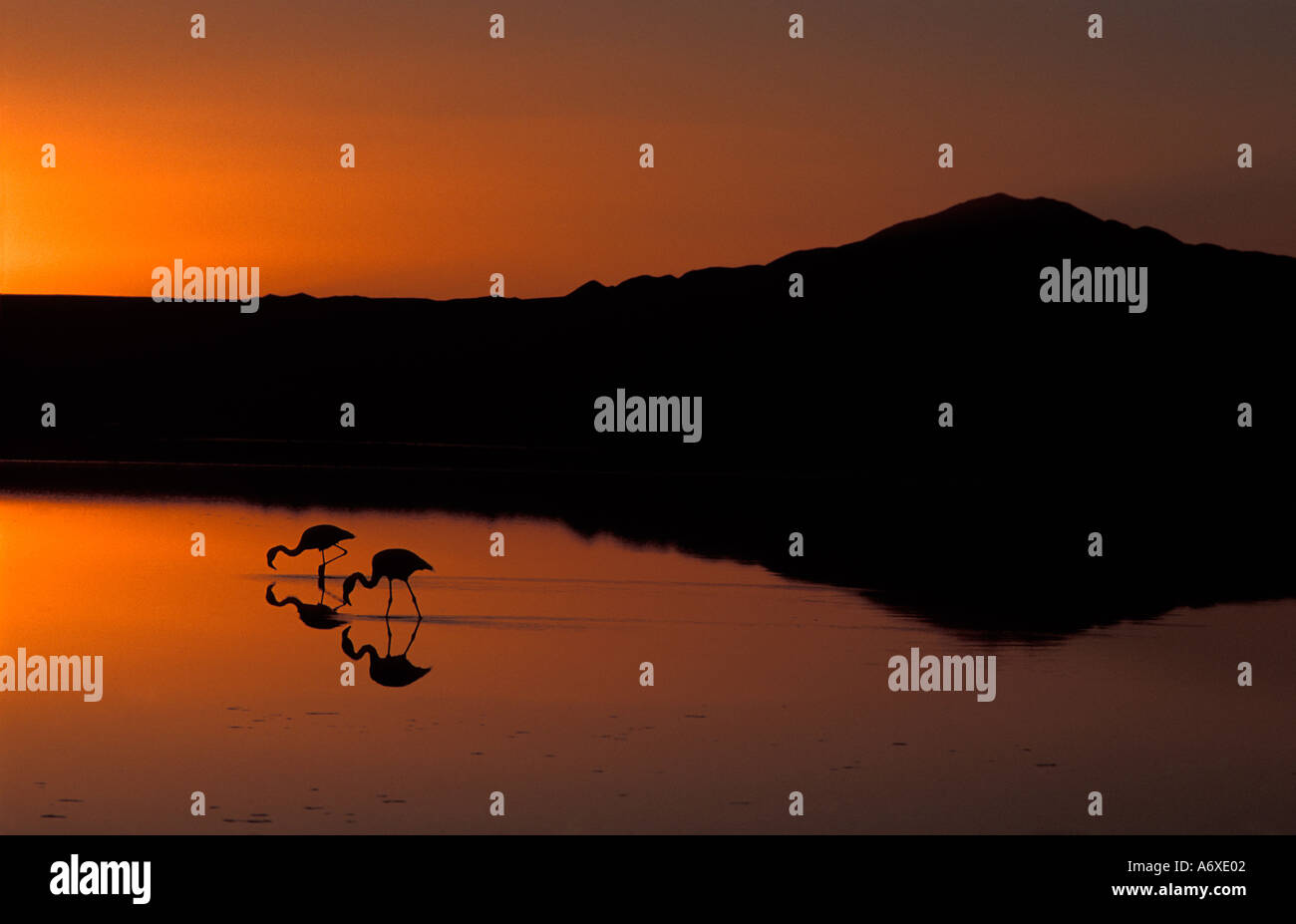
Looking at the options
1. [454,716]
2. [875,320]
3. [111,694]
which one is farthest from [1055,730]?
[875,320]

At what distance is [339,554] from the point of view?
22.6 meters

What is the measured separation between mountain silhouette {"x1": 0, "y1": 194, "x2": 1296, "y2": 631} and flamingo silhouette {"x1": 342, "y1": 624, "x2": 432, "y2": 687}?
6.13 meters

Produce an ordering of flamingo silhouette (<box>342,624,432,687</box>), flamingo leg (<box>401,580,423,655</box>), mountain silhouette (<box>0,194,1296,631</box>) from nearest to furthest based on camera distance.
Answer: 1. flamingo silhouette (<box>342,624,432,687</box>)
2. flamingo leg (<box>401,580,423,655</box>)
3. mountain silhouette (<box>0,194,1296,631</box>)

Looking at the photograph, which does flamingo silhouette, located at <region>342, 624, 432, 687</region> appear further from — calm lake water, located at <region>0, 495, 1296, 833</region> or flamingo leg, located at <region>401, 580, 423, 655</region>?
calm lake water, located at <region>0, 495, 1296, 833</region>

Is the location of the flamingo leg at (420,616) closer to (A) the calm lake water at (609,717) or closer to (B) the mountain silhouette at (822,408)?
(A) the calm lake water at (609,717)

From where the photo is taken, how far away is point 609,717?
41.8 feet

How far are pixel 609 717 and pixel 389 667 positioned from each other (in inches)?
107

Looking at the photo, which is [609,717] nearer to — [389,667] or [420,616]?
[389,667]

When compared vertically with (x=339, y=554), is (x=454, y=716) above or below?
below

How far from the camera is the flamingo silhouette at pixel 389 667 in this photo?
13989mm

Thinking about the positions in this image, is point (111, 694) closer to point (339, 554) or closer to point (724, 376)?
point (339, 554)

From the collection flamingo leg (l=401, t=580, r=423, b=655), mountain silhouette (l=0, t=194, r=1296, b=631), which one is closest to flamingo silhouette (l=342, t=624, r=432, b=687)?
flamingo leg (l=401, t=580, r=423, b=655)

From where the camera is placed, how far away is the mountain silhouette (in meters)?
26.4

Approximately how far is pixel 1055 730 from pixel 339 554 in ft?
40.4
